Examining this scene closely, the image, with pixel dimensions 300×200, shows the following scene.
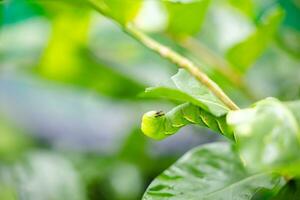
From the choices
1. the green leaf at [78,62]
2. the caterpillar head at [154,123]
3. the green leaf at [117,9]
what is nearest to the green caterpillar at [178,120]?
the caterpillar head at [154,123]

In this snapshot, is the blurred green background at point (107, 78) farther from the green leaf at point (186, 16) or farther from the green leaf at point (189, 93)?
the green leaf at point (189, 93)

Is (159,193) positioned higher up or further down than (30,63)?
further down

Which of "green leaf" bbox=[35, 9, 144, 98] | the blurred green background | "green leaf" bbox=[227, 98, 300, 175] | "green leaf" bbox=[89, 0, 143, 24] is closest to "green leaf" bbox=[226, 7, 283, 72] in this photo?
the blurred green background

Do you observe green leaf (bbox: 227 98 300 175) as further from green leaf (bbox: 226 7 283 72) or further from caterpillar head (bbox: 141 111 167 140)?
green leaf (bbox: 226 7 283 72)

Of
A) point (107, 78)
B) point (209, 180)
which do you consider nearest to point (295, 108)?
point (209, 180)

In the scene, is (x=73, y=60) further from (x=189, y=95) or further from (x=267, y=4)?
(x=189, y=95)

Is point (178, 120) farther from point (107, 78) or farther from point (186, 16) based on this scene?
point (107, 78)

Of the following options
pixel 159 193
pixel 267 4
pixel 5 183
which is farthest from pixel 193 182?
pixel 267 4
